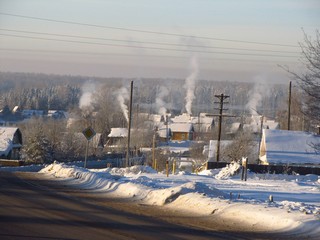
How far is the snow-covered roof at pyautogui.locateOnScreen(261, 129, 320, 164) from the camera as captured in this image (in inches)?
2359

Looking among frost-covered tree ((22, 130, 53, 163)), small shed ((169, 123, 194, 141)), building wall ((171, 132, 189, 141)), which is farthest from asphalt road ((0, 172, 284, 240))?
building wall ((171, 132, 189, 141))

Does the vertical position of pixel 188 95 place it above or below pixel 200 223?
above

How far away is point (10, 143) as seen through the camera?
3076 inches

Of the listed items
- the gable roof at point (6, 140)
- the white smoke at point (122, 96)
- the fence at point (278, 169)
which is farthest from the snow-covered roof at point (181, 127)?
the fence at point (278, 169)

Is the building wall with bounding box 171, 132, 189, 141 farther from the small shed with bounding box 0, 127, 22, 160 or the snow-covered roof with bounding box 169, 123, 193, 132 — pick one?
the small shed with bounding box 0, 127, 22, 160

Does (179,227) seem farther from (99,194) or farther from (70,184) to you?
(70,184)

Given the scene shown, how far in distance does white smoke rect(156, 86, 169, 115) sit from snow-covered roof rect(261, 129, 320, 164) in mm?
95428

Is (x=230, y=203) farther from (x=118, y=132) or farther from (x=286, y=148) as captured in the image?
(x=118, y=132)

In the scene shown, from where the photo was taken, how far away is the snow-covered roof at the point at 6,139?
253 feet

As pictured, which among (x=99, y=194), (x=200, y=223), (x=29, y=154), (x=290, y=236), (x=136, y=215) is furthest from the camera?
(x=29, y=154)

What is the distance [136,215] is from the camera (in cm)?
1727

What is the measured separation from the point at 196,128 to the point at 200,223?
11553cm

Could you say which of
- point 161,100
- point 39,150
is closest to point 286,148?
point 39,150

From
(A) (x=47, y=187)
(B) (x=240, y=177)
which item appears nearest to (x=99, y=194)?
(A) (x=47, y=187)
